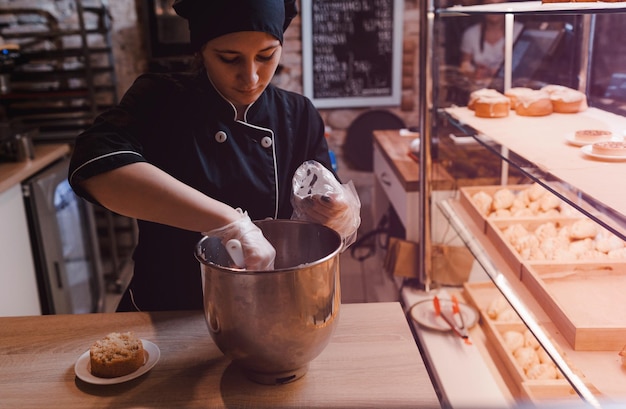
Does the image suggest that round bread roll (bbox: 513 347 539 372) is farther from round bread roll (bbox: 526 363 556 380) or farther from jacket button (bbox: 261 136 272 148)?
jacket button (bbox: 261 136 272 148)

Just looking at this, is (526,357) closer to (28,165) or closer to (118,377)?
(118,377)

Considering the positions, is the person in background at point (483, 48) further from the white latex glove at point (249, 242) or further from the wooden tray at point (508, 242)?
the white latex glove at point (249, 242)

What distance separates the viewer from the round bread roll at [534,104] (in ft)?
6.68

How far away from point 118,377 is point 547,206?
60.9 inches

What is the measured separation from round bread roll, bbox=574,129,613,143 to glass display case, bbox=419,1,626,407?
0.01 m

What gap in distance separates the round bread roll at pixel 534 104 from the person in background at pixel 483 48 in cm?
155

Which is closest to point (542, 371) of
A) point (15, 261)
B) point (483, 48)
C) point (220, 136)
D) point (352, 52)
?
point (220, 136)

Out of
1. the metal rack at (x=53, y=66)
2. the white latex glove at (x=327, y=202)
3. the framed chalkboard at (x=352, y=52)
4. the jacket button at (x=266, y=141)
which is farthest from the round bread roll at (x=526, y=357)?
the metal rack at (x=53, y=66)

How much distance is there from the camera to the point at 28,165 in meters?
3.08

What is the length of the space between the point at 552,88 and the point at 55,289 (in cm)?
269

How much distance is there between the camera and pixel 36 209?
305 centimetres

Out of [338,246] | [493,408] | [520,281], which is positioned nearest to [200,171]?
[338,246]

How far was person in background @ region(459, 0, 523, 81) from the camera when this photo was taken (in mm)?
3666

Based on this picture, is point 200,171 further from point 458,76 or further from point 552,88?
point 458,76
